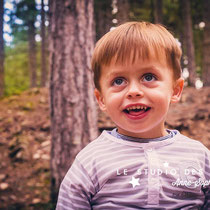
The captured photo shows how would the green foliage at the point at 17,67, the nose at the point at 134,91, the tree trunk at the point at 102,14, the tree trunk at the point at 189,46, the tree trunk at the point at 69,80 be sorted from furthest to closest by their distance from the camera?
the green foliage at the point at 17,67 < the tree trunk at the point at 102,14 < the tree trunk at the point at 189,46 < the tree trunk at the point at 69,80 < the nose at the point at 134,91

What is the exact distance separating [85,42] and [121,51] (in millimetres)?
1786

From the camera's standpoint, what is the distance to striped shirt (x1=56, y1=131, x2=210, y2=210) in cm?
130

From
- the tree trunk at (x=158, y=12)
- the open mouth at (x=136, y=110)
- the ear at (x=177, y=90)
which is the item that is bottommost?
the open mouth at (x=136, y=110)

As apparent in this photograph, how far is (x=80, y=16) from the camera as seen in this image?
2.97 m

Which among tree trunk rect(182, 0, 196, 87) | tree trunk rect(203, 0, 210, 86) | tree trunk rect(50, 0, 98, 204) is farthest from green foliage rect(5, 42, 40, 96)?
tree trunk rect(50, 0, 98, 204)

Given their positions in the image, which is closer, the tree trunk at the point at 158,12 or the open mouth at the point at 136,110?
the open mouth at the point at 136,110

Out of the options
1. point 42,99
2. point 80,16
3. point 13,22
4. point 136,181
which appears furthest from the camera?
point 13,22

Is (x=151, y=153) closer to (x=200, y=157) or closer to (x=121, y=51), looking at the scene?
(x=200, y=157)

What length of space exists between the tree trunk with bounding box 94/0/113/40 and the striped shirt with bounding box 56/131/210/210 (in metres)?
9.83

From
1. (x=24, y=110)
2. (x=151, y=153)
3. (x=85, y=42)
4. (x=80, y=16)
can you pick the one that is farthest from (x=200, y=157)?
(x=24, y=110)

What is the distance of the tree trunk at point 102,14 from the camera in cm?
1072

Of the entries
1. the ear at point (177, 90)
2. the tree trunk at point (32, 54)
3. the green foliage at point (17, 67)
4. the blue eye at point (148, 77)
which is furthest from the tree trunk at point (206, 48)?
the green foliage at point (17, 67)

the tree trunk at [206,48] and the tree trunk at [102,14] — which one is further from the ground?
the tree trunk at [102,14]

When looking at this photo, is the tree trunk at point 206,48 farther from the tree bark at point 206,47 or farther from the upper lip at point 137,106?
the upper lip at point 137,106
